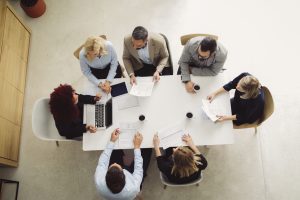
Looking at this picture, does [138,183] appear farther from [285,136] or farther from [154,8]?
[154,8]

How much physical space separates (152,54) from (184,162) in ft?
4.57

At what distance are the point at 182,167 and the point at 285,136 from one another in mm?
1852

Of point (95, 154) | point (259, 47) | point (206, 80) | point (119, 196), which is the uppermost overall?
point (259, 47)

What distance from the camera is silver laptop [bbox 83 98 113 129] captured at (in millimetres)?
3162

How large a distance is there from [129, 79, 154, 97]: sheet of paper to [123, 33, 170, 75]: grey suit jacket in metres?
0.28

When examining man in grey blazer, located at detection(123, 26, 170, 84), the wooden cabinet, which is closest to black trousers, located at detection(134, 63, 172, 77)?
man in grey blazer, located at detection(123, 26, 170, 84)

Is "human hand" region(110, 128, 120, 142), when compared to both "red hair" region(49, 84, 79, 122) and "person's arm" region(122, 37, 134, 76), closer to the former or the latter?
"red hair" region(49, 84, 79, 122)

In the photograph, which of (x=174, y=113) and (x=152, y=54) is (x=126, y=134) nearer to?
(x=174, y=113)

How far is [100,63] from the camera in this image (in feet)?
11.4

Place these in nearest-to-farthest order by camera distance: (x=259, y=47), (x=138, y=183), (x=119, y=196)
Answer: (x=119, y=196) < (x=138, y=183) < (x=259, y=47)

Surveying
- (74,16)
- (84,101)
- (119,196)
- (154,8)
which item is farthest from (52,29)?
(119,196)

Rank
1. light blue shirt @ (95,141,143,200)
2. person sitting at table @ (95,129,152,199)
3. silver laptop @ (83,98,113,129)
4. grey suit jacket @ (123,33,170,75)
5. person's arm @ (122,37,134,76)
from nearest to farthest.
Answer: person sitting at table @ (95,129,152,199) → light blue shirt @ (95,141,143,200) → silver laptop @ (83,98,113,129) → grey suit jacket @ (123,33,170,75) → person's arm @ (122,37,134,76)

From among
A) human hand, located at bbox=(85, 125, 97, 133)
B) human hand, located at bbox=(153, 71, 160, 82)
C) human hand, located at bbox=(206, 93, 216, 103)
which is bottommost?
human hand, located at bbox=(85, 125, 97, 133)

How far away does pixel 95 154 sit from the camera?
3980mm
